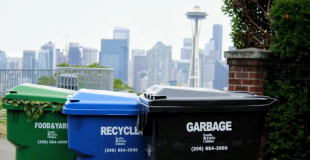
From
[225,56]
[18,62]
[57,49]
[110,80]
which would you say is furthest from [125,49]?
[225,56]

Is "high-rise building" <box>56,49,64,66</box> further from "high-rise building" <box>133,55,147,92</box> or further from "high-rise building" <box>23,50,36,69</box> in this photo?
"high-rise building" <box>23,50,36,69</box>

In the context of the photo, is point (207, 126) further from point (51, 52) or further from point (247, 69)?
point (51, 52)

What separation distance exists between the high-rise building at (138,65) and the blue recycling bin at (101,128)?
8288 cm

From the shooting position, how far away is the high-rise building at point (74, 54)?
7219 cm

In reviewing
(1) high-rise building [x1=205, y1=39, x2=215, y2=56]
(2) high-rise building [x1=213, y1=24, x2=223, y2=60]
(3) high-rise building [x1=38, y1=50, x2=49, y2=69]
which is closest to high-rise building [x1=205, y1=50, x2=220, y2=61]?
(1) high-rise building [x1=205, y1=39, x2=215, y2=56]

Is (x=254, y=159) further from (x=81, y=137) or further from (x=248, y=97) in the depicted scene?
(x=81, y=137)

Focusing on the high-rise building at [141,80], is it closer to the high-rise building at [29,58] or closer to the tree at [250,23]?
the high-rise building at [29,58]

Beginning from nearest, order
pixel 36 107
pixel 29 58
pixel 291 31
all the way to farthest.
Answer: pixel 36 107, pixel 291 31, pixel 29 58

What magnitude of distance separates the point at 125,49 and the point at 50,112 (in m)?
96.4

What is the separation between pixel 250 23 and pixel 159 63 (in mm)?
81917

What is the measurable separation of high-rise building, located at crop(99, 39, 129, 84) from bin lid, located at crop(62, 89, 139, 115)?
84546mm

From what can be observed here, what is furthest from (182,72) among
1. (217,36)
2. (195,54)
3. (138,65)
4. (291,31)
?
(291,31)

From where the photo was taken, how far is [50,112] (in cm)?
473

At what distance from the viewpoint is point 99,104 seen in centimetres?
433
